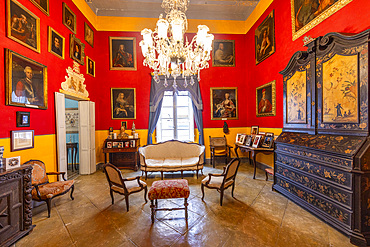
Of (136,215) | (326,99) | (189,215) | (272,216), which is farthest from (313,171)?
(136,215)

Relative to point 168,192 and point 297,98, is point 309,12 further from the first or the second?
point 168,192

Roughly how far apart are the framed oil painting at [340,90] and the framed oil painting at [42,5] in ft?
22.4

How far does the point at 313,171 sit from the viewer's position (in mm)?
3123

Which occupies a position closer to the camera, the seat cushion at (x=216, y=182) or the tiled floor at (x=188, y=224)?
the tiled floor at (x=188, y=224)

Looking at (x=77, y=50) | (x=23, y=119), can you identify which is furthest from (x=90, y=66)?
(x=23, y=119)

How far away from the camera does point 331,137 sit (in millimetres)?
2982

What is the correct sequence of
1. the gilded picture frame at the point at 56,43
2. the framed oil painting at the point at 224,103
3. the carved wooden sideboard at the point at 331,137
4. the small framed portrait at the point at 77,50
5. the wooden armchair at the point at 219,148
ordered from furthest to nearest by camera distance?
the framed oil painting at the point at 224,103 < the wooden armchair at the point at 219,148 < the small framed portrait at the point at 77,50 < the gilded picture frame at the point at 56,43 < the carved wooden sideboard at the point at 331,137

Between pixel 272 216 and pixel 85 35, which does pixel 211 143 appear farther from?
pixel 85 35

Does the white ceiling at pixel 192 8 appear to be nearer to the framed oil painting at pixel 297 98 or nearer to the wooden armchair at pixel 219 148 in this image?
the framed oil painting at pixel 297 98

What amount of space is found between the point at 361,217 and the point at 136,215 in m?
3.87

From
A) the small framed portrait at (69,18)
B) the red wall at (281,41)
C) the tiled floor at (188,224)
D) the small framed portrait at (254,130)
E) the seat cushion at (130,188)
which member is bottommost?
the tiled floor at (188,224)

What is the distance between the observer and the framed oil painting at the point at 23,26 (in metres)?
3.23

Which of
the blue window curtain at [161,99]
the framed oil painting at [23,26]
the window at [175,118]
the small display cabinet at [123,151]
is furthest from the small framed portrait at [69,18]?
the small display cabinet at [123,151]

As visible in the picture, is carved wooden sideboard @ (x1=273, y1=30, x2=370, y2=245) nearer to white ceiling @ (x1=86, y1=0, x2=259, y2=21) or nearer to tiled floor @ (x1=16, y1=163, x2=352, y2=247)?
tiled floor @ (x1=16, y1=163, x2=352, y2=247)
